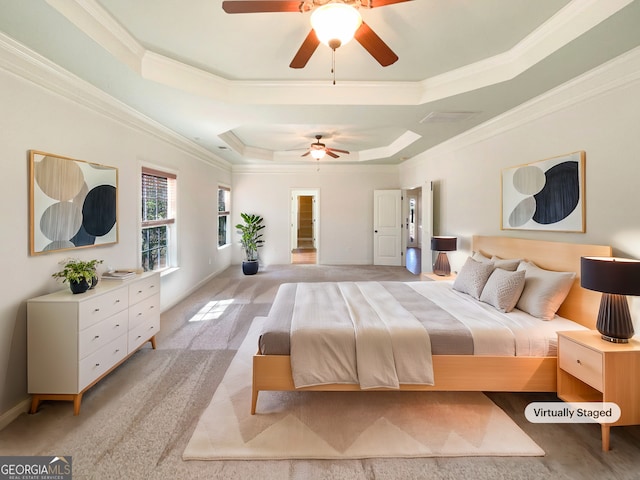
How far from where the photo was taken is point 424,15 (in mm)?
2062

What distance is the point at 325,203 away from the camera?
7461 mm

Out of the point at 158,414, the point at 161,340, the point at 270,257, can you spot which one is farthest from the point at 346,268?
the point at 158,414

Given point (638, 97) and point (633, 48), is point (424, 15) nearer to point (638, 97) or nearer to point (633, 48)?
point (633, 48)

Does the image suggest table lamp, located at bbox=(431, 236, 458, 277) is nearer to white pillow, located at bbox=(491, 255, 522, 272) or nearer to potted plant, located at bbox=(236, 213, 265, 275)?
white pillow, located at bbox=(491, 255, 522, 272)

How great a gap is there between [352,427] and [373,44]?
2.41 m

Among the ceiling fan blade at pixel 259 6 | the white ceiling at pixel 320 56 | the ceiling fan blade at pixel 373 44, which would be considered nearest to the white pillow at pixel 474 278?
the white ceiling at pixel 320 56

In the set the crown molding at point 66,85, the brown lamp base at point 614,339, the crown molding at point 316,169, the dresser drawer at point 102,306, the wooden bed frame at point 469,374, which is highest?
the crown molding at point 316,169

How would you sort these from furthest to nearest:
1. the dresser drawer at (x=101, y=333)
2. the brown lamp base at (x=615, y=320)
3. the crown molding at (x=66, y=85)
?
the dresser drawer at (x=101, y=333)
the crown molding at (x=66, y=85)
the brown lamp base at (x=615, y=320)

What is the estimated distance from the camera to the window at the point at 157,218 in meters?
3.79

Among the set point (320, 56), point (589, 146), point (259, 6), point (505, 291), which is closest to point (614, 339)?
point (505, 291)

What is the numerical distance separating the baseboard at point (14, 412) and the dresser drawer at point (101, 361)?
44 centimetres

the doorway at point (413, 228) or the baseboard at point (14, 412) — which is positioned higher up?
the doorway at point (413, 228)

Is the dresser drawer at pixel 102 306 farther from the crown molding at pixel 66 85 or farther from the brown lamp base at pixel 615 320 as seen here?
the brown lamp base at pixel 615 320

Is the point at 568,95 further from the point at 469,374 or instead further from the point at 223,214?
the point at 223,214
